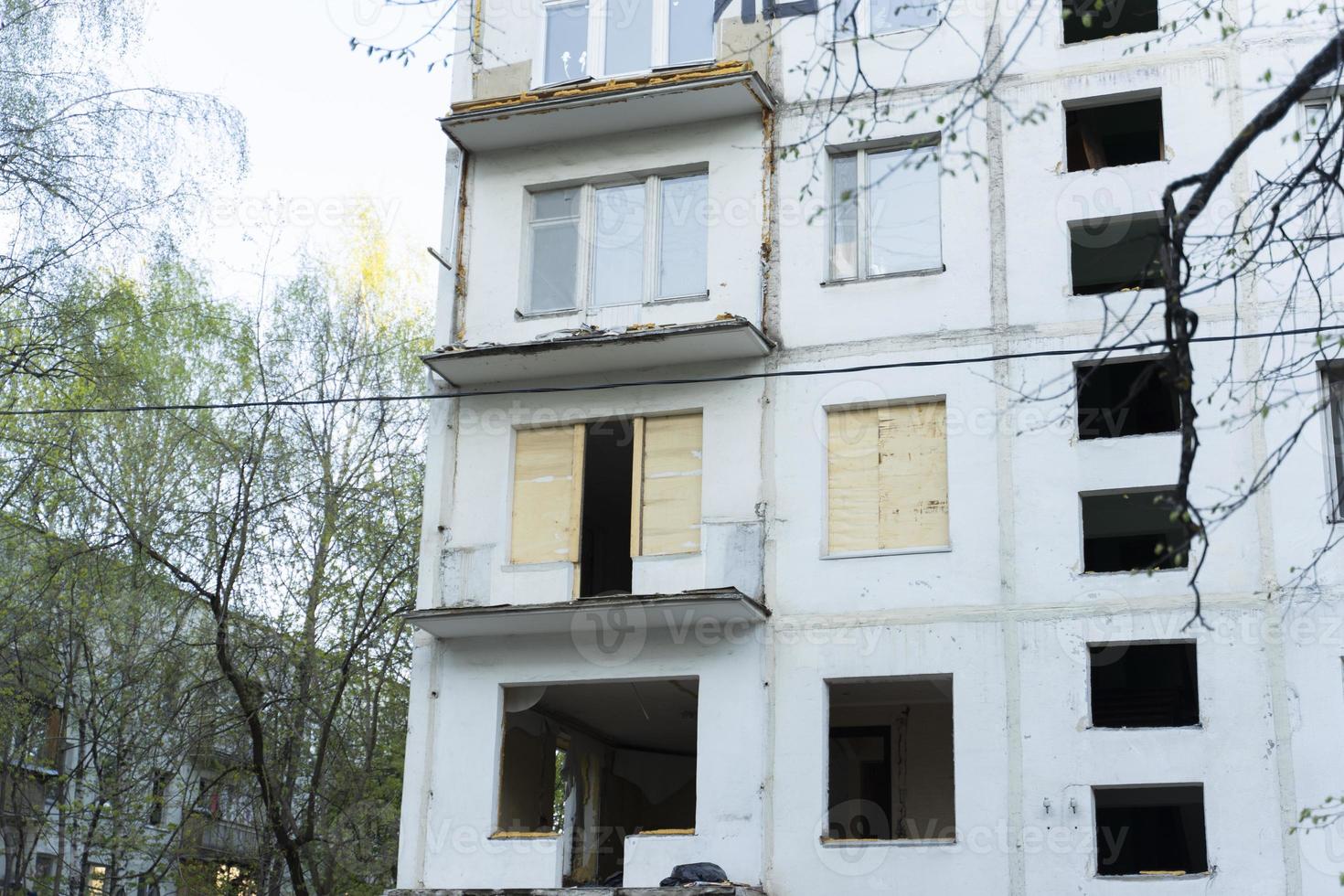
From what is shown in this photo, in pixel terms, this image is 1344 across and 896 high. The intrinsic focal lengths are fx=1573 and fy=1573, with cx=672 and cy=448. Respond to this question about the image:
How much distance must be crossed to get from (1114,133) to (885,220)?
4.89 metres

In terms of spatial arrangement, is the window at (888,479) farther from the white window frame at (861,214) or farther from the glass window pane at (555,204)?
the glass window pane at (555,204)

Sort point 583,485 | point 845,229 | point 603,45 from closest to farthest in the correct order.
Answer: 1. point 845,229
2. point 583,485
3. point 603,45

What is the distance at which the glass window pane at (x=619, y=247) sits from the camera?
2069 cm

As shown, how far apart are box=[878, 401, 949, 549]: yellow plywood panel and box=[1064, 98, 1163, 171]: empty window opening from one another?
4329 mm

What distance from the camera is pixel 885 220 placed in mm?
19844

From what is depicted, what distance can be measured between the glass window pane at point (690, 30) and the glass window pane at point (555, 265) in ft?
8.85

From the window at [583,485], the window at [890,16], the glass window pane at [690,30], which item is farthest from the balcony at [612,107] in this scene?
the window at [583,485]

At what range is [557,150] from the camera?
21.5 meters

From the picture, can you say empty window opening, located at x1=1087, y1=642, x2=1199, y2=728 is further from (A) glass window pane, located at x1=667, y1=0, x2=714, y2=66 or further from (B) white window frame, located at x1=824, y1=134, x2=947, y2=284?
(A) glass window pane, located at x1=667, y1=0, x2=714, y2=66

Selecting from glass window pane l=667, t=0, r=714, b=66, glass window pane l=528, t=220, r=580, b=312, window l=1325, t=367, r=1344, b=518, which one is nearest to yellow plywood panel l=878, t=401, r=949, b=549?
window l=1325, t=367, r=1344, b=518

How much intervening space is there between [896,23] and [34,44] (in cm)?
1057

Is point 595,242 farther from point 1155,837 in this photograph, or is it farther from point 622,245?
point 1155,837

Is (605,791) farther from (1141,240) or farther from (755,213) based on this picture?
(1141,240)

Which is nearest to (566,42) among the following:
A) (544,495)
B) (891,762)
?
(544,495)
